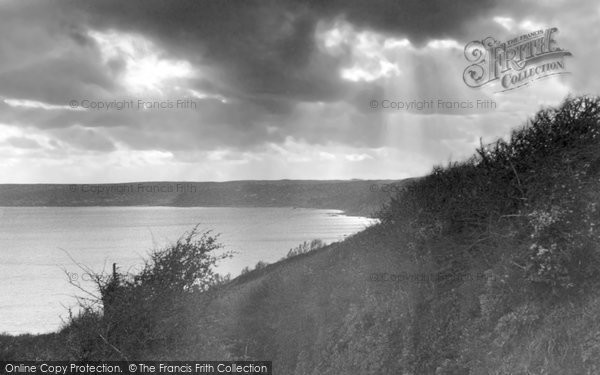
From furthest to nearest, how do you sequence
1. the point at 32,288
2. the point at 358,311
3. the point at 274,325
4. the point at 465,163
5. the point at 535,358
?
the point at 32,288, the point at 274,325, the point at 465,163, the point at 358,311, the point at 535,358

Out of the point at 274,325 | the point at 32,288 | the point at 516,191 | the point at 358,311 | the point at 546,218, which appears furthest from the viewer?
the point at 32,288

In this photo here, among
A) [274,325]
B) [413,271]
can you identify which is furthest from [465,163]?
[274,325]

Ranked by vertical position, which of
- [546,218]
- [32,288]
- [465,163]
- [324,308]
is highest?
[465,163]

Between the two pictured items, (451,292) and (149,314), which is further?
(149,314)

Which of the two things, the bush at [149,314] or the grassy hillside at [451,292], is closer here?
the grassy hillside at [451,292]

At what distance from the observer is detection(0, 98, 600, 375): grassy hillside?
10.1m

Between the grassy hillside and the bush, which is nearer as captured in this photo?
the grassy hillside

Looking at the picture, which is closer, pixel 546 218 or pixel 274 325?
pixel 546 218

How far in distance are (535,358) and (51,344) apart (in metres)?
30.3

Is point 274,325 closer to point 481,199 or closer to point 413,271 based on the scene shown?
point 413,271

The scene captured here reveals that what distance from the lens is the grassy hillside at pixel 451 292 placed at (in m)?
10.1

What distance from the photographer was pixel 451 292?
14.0 meters

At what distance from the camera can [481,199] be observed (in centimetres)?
1374

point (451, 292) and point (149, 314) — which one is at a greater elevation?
point (451, 292)
